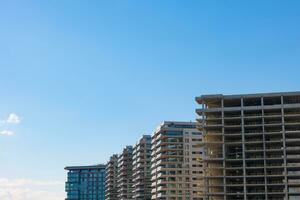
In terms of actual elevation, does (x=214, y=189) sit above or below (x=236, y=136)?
below

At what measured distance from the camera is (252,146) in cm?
16562

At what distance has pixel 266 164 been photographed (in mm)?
162250

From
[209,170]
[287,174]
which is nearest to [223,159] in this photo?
[209,170]

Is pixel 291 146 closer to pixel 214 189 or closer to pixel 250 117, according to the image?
pixel 250 117

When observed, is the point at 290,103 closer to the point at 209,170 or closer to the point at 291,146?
the point at 291,146

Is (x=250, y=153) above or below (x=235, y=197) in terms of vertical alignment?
above

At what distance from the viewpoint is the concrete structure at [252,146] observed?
6339 inches

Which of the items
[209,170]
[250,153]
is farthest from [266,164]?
[209,170]

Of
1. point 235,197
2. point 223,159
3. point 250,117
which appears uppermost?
point 250,117

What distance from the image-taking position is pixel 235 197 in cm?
16388

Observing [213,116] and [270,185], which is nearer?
[270,185]

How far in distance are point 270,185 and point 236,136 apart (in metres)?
17.1

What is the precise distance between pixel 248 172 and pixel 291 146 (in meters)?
14.0

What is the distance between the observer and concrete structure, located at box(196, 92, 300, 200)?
16100 cm
